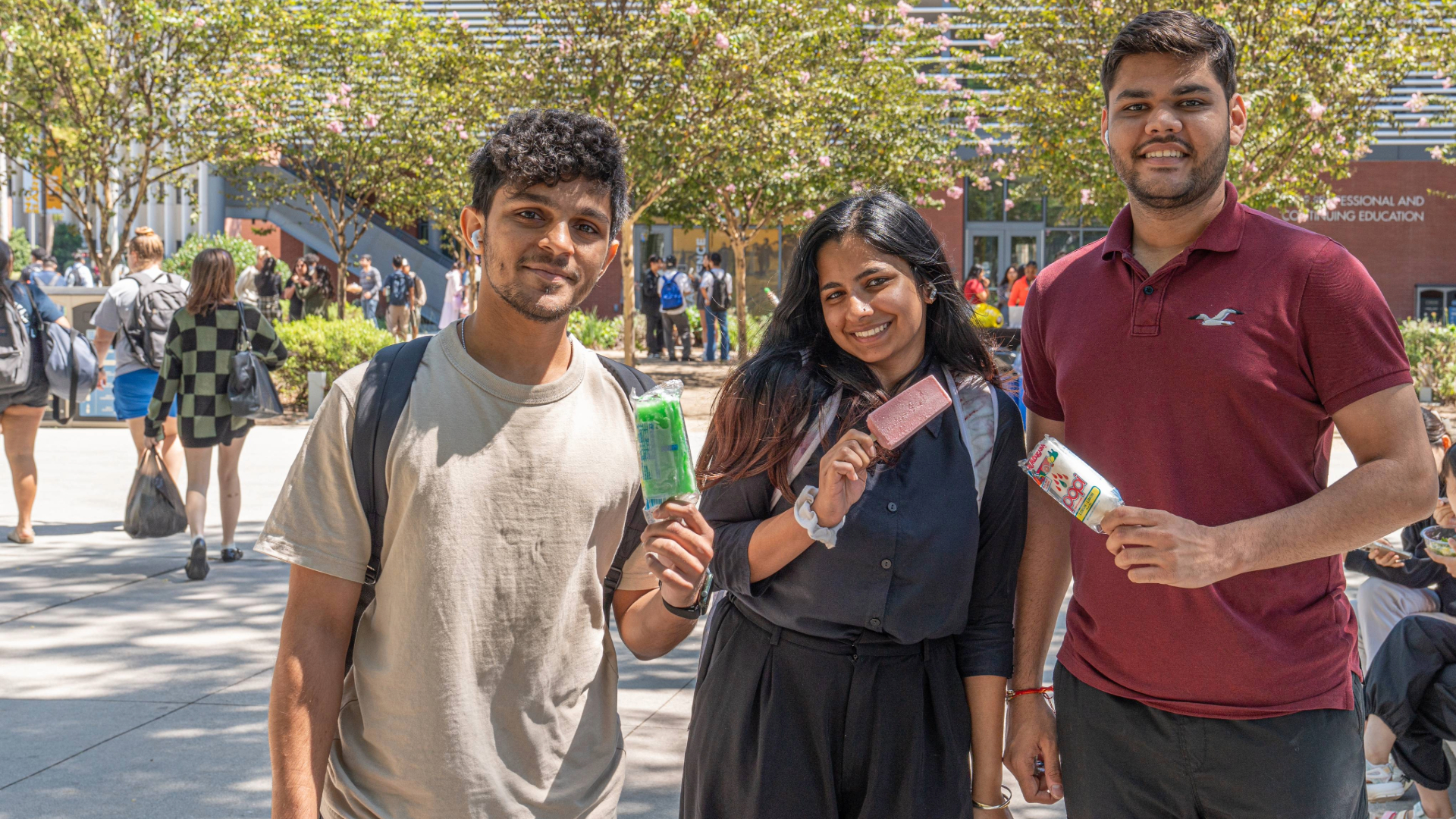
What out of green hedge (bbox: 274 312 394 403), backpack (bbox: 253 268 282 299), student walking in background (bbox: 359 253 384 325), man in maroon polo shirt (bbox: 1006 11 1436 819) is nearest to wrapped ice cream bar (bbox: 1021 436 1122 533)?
man in maroon polo shirt (bbox: 1006 11 1436 819)

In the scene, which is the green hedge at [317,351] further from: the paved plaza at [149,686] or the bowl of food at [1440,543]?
the bowl of food at [1440,543]

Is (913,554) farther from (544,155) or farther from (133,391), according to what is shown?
(133,391)

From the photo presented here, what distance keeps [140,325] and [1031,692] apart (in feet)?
24.2

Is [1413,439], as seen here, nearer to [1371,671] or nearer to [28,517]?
[1371,671]

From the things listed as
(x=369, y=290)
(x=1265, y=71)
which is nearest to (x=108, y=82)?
(x=369, y=290)

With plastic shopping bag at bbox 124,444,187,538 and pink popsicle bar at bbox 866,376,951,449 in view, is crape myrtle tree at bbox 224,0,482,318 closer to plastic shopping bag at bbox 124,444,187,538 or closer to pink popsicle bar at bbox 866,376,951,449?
plastic shopping bag at bbox 124,444,187,538

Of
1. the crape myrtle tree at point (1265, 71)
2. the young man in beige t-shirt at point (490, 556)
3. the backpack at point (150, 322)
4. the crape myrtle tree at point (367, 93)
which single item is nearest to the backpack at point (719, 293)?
the crape myrtle tree at point (367, 93)

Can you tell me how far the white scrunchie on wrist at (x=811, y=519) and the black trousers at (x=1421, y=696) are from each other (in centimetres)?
270

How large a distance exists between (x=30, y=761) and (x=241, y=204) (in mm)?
35557

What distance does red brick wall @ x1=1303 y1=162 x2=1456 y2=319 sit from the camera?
100 feet

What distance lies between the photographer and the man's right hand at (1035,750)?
8.84 ft

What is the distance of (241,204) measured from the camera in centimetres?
3722

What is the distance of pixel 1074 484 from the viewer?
2.24 metres

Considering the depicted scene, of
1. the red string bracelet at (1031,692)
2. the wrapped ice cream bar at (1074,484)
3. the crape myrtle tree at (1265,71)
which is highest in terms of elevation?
the crape myrtle tree at (1265,71)
